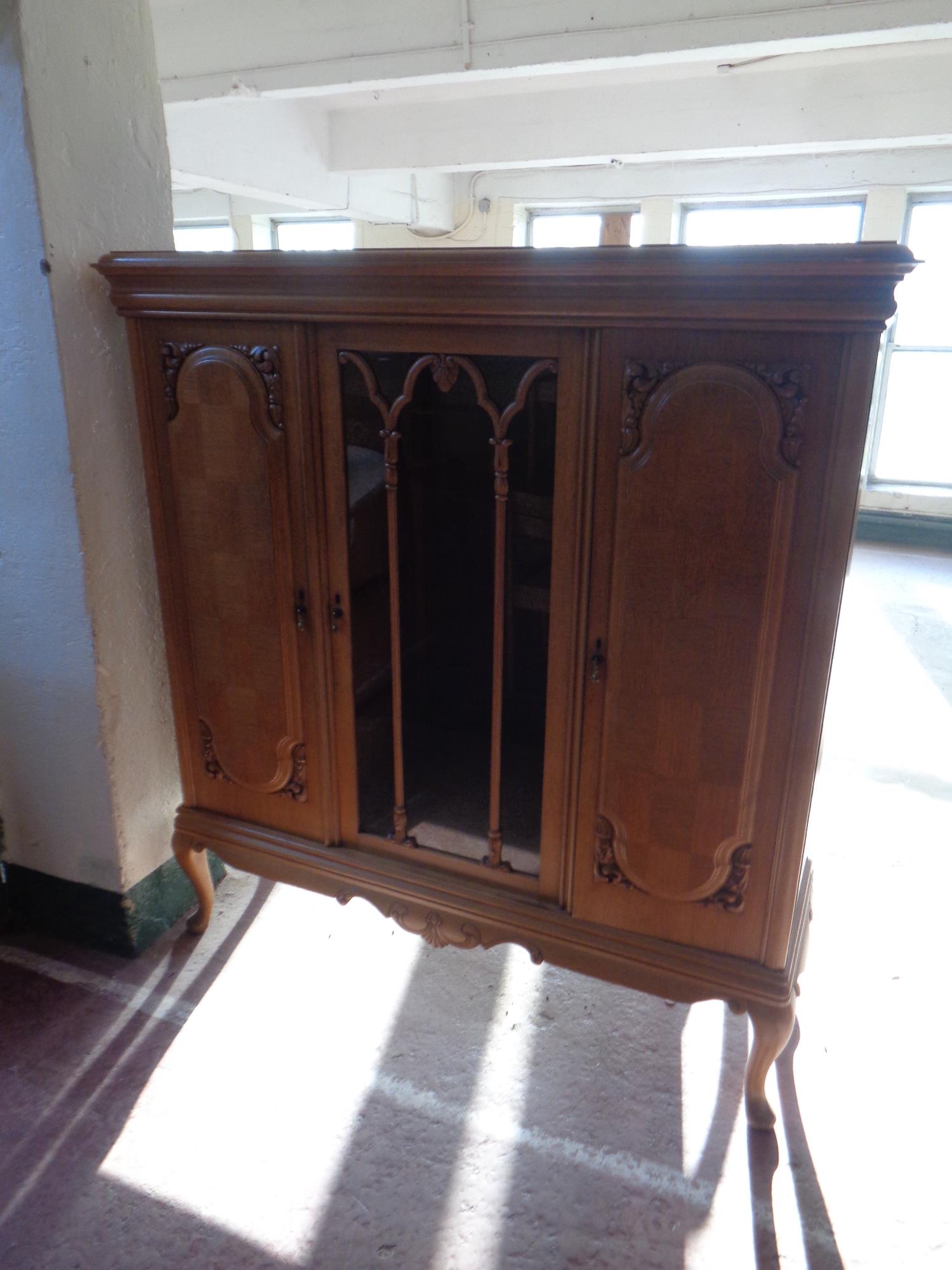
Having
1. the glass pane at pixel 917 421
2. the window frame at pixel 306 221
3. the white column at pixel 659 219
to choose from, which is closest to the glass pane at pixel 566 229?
the white column at pixel 659 219

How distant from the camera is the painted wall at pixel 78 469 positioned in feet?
5.16

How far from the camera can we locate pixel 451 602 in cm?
165

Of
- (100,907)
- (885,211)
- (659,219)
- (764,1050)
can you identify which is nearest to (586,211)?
(659,219)

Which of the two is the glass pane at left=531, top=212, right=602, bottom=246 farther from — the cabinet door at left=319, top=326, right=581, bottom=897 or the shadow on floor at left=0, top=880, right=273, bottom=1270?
the shadow on floor at left=0, top=880, right=273, bottom=1270

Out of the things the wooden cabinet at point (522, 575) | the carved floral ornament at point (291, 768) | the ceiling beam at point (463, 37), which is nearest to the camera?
the wooden cabinet at point (522, 575)

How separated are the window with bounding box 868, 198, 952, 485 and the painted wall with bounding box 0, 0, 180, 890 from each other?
495cm

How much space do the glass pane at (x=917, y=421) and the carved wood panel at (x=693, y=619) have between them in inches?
201

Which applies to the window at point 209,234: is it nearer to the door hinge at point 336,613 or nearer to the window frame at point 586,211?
the window frame at point 586,211

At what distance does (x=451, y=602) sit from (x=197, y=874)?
892 mm

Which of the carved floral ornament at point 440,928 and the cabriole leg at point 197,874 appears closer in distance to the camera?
the carved floral ornament at point 440,928

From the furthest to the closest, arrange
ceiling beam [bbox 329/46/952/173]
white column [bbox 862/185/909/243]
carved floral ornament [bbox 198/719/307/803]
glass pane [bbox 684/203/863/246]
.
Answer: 1. glass pane [bbox 684/203/863/246]
2. white column [bbox 862/185/909/243]
3. ceiling beam [bbox 329/46/952/173]
4. carved floral ornament [bbox 198/719/307/803]

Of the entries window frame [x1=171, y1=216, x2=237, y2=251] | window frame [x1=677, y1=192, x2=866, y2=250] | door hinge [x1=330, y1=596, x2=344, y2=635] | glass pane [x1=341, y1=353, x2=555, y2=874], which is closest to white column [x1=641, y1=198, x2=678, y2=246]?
window frame [x1=677, y1=192, x2=866, y2=250]

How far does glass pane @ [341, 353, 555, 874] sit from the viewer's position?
1.46 metres

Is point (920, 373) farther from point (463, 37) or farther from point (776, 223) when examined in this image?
point (463, 37)
